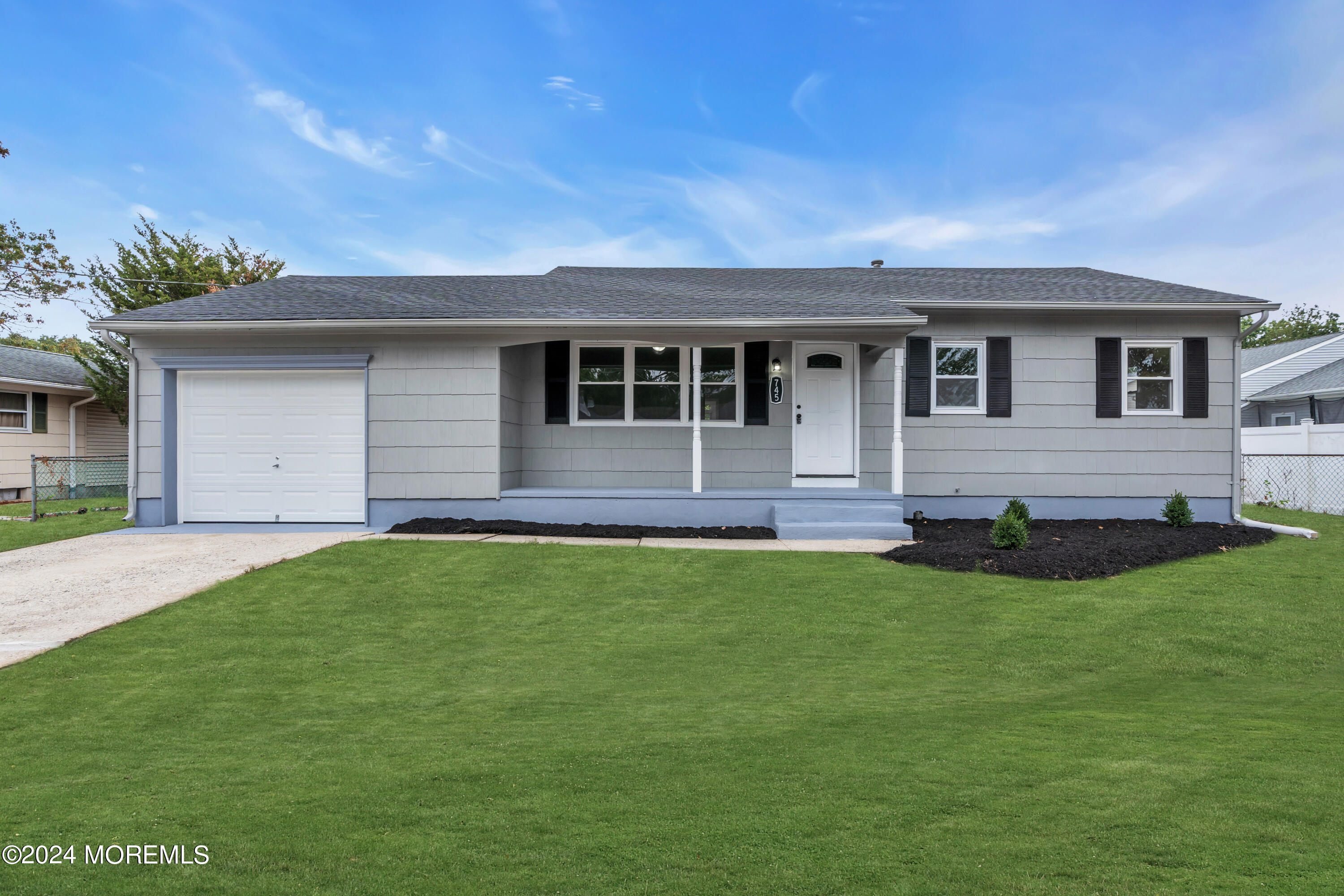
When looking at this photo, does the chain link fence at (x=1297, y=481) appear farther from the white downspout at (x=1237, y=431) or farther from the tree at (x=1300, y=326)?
the tree at (x=1300, y=326)

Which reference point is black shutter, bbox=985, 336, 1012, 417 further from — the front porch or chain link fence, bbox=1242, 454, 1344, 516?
chain link fence, bbox=1242, 454, 1344, 516

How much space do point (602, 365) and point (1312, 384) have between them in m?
21.7

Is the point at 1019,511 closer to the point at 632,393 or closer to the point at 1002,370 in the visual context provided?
the point at 1002,370

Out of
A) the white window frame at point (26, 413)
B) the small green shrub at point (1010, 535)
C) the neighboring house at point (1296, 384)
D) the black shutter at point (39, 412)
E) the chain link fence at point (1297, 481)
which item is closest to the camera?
the small green shrub at point (1010, 535)

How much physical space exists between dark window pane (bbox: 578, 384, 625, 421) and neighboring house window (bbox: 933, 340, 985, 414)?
5.01m

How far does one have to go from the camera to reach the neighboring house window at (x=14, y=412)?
Answer: 17.3 metres

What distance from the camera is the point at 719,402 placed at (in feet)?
37.4

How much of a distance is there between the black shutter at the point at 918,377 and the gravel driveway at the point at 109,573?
8353 mm

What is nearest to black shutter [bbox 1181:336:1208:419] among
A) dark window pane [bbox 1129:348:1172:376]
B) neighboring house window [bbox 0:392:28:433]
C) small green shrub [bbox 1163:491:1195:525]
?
dark window pane [bbox 1129:348:1172:376]

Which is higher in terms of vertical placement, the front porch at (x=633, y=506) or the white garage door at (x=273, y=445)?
the white garage door at (x=273, y=445)

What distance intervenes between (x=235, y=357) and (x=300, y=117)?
42.1 ft

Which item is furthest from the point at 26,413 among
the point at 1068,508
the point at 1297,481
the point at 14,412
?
the point at 1297,481

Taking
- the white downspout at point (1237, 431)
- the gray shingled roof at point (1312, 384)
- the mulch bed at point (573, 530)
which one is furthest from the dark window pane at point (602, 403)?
the gray shingled roof at point (1312, 384)

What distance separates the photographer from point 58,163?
867 inches
